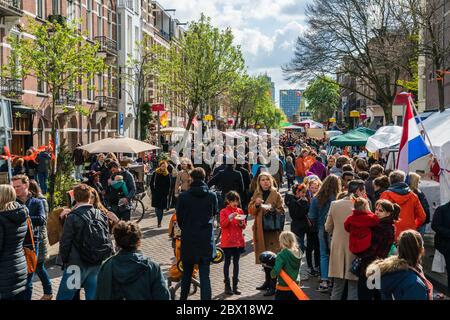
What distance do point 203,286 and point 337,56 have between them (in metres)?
26.8

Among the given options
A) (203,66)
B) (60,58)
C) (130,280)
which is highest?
(203,66)

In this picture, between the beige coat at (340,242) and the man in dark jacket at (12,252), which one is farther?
the beige coat at (340,242)

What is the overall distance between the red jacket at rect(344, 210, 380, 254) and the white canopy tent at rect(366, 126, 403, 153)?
9384mm

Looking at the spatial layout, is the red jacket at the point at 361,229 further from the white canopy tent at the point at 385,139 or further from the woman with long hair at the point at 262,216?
the white canopy tent at the point at 385,139

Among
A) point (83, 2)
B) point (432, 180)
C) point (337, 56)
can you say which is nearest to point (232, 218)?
→ point (432, 180)

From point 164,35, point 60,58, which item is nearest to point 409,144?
point 60,58

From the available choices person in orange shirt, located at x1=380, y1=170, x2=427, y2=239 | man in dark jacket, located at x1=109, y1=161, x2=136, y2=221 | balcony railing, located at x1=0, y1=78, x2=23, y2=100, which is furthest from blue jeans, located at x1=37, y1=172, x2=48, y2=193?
person in orange shirt, located at x1=380, y1=170, x2=427, y2=239

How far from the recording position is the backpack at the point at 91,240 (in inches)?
243

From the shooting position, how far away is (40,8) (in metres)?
28.4

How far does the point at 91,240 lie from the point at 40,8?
80.6 feet

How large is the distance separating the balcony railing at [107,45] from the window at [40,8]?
8.28 m

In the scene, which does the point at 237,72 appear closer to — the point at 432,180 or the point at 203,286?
the point at 432,180

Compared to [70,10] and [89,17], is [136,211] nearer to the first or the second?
[70,10]

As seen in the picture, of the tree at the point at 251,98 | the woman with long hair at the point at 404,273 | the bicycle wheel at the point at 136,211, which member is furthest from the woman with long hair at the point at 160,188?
the tree at the point at 251,98
